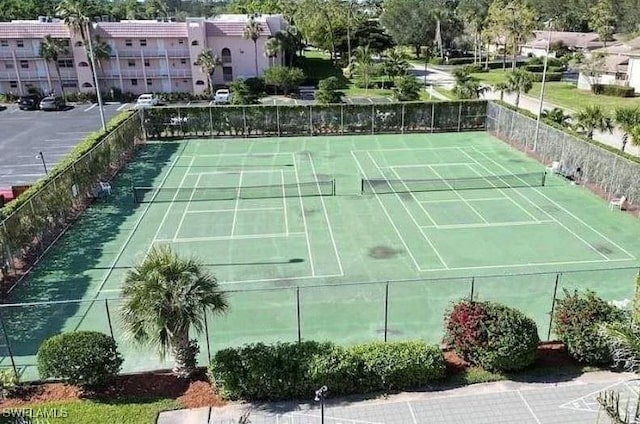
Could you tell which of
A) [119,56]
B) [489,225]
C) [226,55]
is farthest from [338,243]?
[226,55]

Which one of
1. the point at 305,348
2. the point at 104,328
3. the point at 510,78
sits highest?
the point at 510,78

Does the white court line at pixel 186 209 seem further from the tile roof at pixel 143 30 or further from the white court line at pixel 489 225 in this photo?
the tile roof at pixel 143 30

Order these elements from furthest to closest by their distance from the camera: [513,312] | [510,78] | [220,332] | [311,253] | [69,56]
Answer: [69,56] → [510,78] → [311,253] → [220,332] → [513,312]

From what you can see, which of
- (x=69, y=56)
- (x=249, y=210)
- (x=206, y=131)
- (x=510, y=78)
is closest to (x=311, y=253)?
(x=249, y=210)

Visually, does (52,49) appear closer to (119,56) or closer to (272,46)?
(119,56)

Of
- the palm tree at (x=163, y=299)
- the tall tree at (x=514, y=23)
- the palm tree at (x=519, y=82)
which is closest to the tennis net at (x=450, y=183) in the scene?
the palm tree at (x=163, y=299)

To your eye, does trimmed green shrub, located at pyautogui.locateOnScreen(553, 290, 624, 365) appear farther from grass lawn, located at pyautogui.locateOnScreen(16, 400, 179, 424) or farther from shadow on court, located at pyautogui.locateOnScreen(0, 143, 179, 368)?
shadow on court, located at pyautogui.locateOnScreen(0, 143, 179, 368)

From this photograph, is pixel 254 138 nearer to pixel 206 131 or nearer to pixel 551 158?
pixel 206 131

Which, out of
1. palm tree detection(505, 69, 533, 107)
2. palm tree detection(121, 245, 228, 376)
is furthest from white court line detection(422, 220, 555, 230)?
palm tree detection(505, 69, 533, 107)
